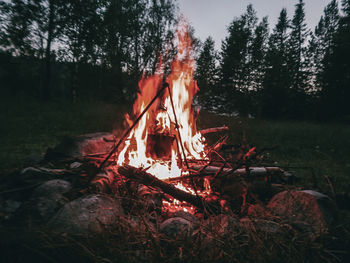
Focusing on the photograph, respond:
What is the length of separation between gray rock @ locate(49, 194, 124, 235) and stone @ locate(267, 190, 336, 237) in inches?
68.1

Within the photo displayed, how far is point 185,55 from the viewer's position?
18.1 ft

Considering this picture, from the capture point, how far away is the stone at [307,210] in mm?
2090

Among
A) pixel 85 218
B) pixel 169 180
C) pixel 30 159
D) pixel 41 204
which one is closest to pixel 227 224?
pixel 169 180

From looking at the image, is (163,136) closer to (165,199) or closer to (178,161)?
(178,161)

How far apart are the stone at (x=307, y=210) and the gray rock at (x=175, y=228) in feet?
3.37

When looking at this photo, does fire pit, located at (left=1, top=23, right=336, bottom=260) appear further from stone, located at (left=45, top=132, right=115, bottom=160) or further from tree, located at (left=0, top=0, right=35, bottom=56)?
tree, located at (left=0, top=0, right=35, bottom=56)

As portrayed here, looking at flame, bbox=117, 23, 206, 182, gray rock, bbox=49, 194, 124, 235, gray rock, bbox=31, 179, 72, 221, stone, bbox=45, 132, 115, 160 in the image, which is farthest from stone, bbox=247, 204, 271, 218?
stone, bbox=45, 132, 115, 160

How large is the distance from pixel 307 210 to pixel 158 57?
18860 mm

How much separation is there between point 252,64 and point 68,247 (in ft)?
109

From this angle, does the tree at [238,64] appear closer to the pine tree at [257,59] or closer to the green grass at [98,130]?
the pine tree at [257,59]

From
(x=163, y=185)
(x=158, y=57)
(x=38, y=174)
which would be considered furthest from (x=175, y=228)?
(x=158, y=57)

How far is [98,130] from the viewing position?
10.1 meters

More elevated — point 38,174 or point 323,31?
point 323,31

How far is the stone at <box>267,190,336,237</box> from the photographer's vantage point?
2090 millimetres
